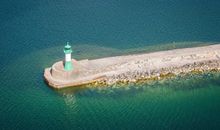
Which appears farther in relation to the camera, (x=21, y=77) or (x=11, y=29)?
(x=11, y=29)

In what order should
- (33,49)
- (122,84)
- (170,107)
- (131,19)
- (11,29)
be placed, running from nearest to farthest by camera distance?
(170,107), (122,84), (33,49), (11,29), (131,19)

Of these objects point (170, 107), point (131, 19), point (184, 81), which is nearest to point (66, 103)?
point (170, 107)

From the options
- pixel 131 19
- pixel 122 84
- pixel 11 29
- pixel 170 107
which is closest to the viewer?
pixel 170 107

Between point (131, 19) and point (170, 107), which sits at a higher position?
point (131, 19)

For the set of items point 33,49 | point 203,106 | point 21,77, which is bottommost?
point 203,106

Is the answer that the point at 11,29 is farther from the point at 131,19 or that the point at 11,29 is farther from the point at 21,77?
the point at 131,19

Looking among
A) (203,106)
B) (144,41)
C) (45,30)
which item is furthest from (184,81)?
(45,30)
